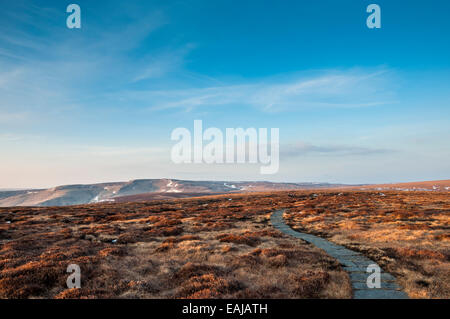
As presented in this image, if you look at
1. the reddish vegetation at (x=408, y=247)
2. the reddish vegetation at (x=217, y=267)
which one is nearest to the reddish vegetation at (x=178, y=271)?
the reddish vegetation at (x=217, y=267)

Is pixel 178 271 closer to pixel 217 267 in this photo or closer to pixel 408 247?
pixel 217 267

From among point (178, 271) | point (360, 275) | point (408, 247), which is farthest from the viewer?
point (408, 247)

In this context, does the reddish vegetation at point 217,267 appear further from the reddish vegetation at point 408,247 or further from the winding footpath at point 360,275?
the winding footpath at point 360,275

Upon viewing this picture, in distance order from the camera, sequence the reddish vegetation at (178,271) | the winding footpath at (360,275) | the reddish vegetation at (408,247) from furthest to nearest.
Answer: the reddish vegetation at (408,247) < the reddish vegetation at (178,271) < the winding footpath at (360,275)

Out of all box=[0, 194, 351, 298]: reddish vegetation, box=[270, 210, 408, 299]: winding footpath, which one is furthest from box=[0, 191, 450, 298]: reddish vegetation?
box=[270, 210, 408, 299]: winding footpath

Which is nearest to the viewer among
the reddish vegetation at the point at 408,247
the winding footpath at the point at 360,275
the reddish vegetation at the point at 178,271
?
the winding footpath at the point at 360,275

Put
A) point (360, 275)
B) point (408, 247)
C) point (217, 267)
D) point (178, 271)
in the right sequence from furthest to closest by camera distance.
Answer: point (408, 247) < point (217, 267) < point (178, 271) < point (360, 275)

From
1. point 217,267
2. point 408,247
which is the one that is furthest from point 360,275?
point 408,247

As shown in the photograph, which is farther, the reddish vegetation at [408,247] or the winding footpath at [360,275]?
the reddish vegetation at [408,247]

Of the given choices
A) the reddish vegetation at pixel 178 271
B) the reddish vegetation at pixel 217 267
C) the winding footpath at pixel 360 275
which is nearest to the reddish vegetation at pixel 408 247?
the reddish vegetation at pixel 217 267
